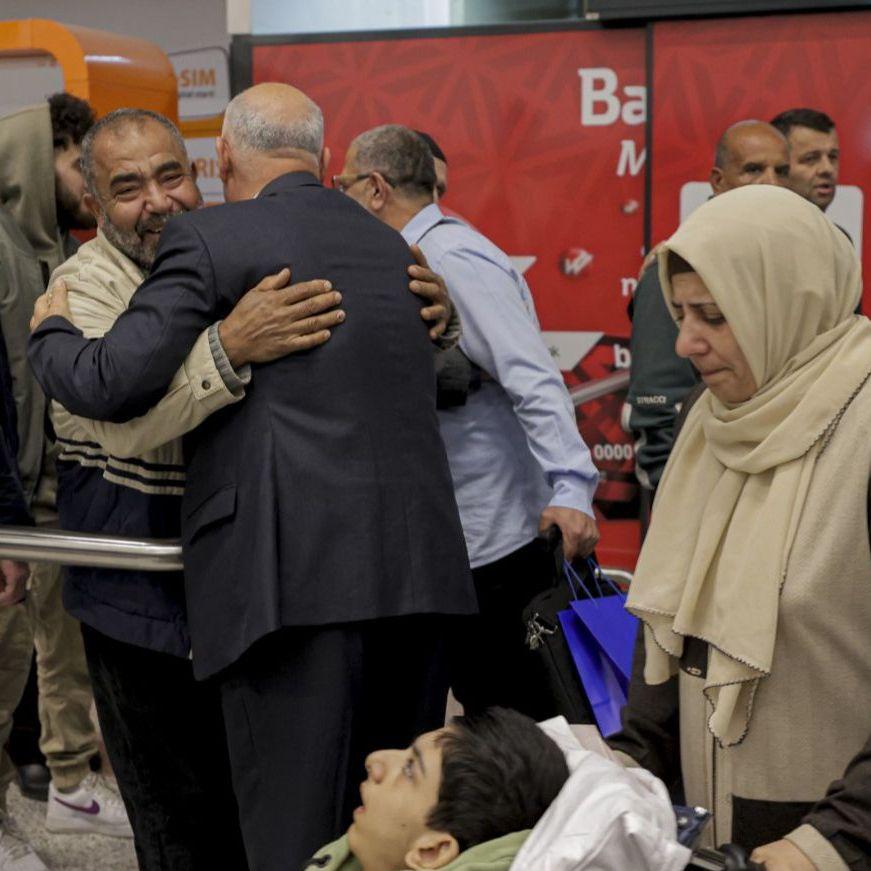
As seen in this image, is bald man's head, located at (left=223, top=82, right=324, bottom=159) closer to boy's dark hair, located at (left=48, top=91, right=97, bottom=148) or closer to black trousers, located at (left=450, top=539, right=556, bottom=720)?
black trousers, located at (left=450, top=539, right=556, bottom=720)

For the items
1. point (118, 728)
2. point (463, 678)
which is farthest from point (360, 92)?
point (118, 728)

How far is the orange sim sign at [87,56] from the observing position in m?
4.72

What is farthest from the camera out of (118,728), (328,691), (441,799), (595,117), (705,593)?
(595,117)

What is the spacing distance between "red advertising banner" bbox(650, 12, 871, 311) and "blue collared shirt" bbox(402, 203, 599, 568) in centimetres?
207

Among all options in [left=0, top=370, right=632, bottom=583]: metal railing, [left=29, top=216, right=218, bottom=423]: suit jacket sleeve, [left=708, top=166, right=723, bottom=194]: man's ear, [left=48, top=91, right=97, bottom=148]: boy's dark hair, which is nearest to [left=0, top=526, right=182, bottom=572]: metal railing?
[left=0, top=370, right=632, bottom=583]: metal railing

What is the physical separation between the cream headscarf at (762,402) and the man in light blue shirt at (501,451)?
2.89ft

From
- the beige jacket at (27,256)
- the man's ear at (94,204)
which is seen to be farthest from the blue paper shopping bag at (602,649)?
the beige jacket at (27,256)

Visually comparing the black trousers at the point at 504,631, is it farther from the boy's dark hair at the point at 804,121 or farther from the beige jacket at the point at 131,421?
the boy's dark hair at the point at 804,121

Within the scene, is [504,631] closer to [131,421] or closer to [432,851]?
[131,421]

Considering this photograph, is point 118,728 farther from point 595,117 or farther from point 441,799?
point 595,117

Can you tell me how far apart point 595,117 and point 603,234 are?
1.37 ft

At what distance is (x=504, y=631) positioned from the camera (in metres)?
3.05

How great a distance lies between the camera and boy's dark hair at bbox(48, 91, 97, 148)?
150 inches

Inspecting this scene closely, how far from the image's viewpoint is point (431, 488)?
233 cm
